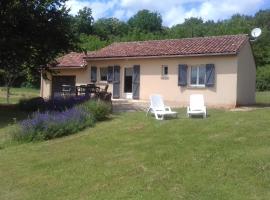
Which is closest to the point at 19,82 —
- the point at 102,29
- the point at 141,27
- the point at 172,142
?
the point at 102,29

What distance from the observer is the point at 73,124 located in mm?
16844

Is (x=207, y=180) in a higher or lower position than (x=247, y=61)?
lower

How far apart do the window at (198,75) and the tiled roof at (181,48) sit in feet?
2.93

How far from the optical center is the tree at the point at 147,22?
82250mm

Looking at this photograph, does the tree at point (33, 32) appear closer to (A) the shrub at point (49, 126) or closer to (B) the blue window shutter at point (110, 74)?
(B) the blue window shutter at point (110, 74)

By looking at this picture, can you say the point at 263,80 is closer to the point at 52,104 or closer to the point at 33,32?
the point at 33,32

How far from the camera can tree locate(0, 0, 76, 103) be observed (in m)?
22.8

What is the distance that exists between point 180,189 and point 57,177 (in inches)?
122

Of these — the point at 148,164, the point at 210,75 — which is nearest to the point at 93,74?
the point at 210,75

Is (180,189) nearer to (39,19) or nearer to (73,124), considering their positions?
(73,124)

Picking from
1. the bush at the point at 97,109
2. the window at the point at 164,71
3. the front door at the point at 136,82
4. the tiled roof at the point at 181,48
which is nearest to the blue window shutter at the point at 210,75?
the tiled roof at the point at 181,48

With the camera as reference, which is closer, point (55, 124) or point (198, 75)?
point (55, 124)

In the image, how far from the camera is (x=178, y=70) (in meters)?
28.4

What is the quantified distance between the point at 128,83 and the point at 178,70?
4.41m
